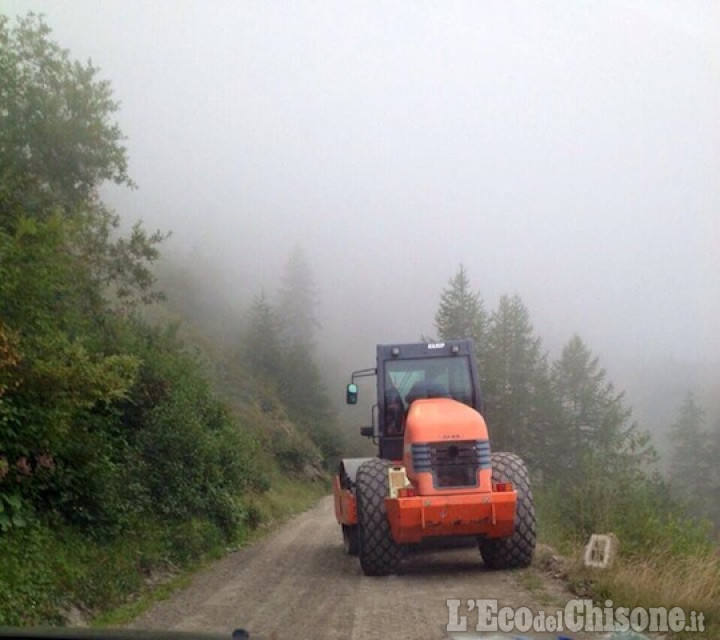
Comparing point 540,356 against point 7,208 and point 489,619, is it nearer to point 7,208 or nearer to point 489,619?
point 7,208

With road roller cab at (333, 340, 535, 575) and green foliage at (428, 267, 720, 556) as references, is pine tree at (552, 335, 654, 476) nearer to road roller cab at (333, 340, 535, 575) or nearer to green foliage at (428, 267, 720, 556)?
green foliage at (428, 267, 720, 556)

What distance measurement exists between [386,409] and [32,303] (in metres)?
5.98

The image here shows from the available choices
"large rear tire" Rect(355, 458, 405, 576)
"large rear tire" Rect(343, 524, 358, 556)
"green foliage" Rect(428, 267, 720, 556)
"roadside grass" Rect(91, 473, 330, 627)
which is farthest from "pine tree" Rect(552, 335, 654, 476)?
"large rear tire" Rect(355, 458, 405, 576)

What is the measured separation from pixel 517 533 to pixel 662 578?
2743mm

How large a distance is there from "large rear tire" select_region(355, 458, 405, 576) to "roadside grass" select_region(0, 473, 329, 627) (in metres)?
2.85

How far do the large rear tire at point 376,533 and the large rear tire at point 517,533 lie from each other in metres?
1.38

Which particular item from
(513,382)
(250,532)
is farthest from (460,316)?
(250,532)

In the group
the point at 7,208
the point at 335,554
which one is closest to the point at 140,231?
the point at 7,208

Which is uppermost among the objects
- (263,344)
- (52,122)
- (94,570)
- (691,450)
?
(52,122)

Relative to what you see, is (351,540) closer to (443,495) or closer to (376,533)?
(376,533)

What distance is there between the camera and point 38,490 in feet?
38.0

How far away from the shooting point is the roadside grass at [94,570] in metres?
9.19

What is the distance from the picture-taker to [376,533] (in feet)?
39.5

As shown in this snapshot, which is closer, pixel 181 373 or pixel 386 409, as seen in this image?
pixel 386 409
